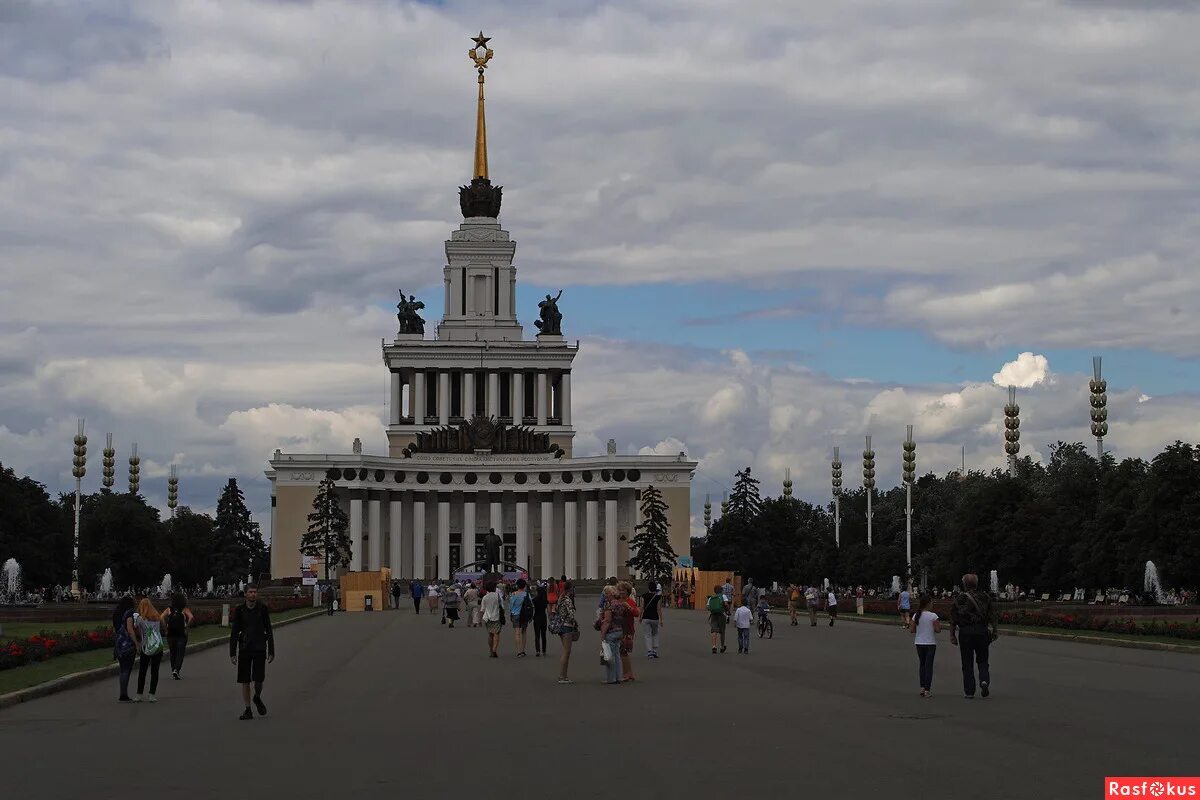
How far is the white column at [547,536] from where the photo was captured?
440 ft

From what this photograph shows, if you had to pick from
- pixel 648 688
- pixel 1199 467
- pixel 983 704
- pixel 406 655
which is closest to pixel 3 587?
pixel 406 655

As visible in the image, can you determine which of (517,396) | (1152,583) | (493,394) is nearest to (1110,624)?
(1152,583)

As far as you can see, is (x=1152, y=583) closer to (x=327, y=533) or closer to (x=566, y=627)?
(x=566, y=627)

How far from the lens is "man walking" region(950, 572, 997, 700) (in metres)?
24.2

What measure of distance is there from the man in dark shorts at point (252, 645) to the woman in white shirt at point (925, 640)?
31.5 ft

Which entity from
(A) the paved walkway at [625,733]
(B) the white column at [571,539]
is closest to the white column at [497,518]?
(B) the white column at [571,539]

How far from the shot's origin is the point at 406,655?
38594mm

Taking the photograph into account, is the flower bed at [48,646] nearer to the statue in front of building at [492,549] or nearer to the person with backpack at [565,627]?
the person with backpack at [565,627]

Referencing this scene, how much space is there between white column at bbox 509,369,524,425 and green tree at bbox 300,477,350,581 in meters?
25.8

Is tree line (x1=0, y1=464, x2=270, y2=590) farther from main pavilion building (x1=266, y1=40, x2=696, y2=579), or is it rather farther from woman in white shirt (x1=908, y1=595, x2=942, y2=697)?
woman in white shirt (x1=908, y1=595, x2=942, y2=697)

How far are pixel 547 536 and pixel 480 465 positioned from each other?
8016 mm

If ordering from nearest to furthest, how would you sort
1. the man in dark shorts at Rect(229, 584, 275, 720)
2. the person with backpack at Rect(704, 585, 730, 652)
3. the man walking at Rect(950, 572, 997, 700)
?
1. the man in dark shorts at Rect(229, 584, 275, 720)
2. the man walking at Rect(950, 572, 997, 700)
3. the person with backpack at Rect(704, 585, 730, 652)

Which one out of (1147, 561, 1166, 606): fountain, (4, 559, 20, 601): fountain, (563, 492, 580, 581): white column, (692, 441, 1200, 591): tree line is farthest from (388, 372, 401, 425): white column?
→ (1147, 561, 1166, 606): fountain

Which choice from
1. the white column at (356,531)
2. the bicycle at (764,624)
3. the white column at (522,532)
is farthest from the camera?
the white column at (522,532)
